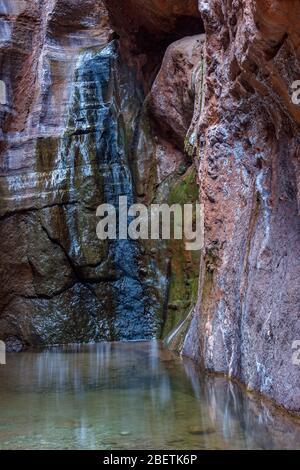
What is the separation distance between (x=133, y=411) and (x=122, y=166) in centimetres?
823

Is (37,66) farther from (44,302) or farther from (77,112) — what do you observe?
(44,302)

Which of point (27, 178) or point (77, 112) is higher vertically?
point (77, 112)

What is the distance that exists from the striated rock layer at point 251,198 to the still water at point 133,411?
0.38 meters

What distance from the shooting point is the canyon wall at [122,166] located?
22.7 feet

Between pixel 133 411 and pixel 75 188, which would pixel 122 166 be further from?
pixel 133 411

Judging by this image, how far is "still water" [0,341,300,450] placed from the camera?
3.73 m

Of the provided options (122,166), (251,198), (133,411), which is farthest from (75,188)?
(133,411)

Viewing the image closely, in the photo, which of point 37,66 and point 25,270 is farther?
point 37,66

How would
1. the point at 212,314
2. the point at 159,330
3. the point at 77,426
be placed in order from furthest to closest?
the point at 159,330 → the point at 212,314 → the point at 77,426

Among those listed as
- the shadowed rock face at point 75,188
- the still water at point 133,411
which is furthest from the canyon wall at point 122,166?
the still water at point 133,411

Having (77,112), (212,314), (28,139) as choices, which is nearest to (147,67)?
(77,112)

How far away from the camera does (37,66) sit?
13406 millimetres

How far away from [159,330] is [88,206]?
283 cm

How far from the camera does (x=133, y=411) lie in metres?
4.68
